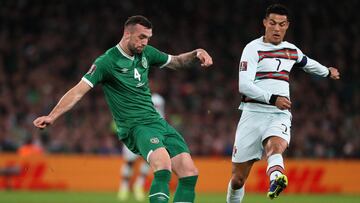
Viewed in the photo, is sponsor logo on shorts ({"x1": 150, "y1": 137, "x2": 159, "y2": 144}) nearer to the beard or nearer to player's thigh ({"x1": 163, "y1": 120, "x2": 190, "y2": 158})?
player's thigh ({"x1": 163, "y1": 120, "x2": 190, "y2": 158})

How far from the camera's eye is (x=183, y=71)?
2491 cm

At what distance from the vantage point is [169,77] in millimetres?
24797

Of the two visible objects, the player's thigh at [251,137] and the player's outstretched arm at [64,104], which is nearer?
the player's outstretched arm at [64,104]

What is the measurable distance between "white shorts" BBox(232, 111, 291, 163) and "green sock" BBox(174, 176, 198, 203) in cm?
121

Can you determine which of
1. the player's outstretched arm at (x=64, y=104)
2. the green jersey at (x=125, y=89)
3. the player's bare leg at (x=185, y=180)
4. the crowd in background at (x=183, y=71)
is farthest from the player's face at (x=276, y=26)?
the crowd in background at (x=183, y=71)

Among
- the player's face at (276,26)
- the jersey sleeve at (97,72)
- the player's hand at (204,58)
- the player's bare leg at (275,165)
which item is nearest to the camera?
the jersey sleeve at (97,72)

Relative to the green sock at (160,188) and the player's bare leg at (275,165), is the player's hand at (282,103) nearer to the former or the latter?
the player's bare leg at (275,165)

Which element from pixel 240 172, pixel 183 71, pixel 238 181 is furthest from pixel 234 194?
pixel 183 71

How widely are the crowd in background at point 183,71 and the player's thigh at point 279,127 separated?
37.6ft

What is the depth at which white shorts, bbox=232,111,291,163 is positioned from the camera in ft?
31.8

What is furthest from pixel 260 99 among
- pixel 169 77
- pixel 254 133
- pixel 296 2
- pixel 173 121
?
pixel 296 2

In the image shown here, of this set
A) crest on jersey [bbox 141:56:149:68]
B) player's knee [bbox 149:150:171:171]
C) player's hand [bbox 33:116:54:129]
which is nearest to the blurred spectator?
crest on jersey [bbox 141:56:149:68]

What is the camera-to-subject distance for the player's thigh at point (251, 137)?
9.80m

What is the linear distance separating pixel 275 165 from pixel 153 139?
4.92 feet
